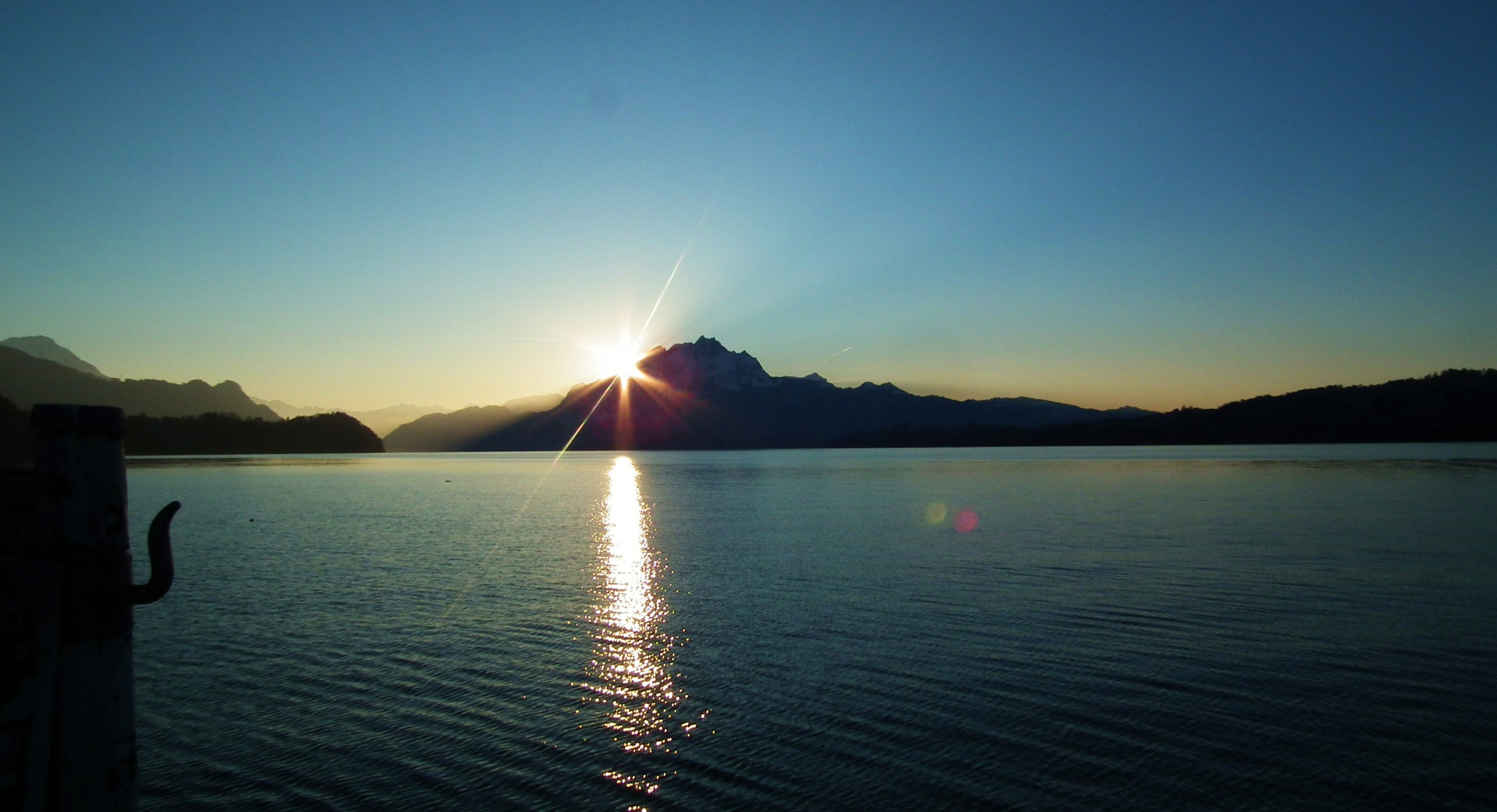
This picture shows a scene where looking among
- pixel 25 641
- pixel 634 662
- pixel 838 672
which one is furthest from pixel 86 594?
pixel 838 672

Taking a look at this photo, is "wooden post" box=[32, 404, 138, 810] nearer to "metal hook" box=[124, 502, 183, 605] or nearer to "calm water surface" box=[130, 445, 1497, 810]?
"metal hook" box=[124, 502, 183, 605]

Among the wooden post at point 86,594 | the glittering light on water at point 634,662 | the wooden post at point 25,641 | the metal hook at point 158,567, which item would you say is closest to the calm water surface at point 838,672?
the glittering light on water at point 634,662

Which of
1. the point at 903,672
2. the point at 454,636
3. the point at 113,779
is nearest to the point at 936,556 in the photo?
the point at 903,672

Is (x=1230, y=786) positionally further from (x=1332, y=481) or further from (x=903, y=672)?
(x=1332, y=481)

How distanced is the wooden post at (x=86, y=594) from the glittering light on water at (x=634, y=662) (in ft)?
25.0

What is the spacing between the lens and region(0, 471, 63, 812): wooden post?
18.4 ft

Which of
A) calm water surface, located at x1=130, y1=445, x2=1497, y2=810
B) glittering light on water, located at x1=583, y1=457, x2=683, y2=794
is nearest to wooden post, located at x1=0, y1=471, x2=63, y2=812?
calm water surface, located at x1=130, y1=445, x2=1497, y2=810

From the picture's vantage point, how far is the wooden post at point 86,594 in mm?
5887

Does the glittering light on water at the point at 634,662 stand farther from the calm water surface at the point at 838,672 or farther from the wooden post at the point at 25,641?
the wooden post at the point at 25,641

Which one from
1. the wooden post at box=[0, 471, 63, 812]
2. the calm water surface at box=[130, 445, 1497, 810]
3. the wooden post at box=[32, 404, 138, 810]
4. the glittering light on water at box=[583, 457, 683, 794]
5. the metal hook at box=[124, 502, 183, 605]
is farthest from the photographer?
the glittering light on water at box=[583, 457, 683, 794]

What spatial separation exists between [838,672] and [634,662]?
507 centimetres

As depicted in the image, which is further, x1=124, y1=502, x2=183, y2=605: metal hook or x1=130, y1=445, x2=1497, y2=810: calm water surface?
x1=130, y1=445, x2=1497, y2=810: calm water surface

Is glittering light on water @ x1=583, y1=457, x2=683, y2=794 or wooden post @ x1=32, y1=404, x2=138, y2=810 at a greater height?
wooden post @ x1=32, y1=404, x2=138, y2=810

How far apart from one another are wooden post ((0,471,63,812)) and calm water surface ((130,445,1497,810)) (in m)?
6.88
